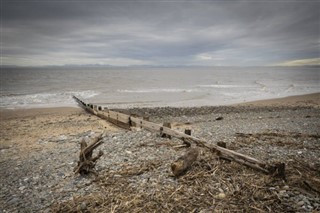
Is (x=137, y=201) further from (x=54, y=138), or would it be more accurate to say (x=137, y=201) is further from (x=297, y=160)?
(x=54, y=138)

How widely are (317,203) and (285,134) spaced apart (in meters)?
6.29

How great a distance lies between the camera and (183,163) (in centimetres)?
602

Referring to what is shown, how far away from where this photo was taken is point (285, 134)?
34.0 feet

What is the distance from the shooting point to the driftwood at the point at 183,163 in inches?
234

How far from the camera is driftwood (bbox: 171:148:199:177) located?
594 cm

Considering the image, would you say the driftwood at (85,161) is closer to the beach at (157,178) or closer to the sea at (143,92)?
the beach at (157,178)

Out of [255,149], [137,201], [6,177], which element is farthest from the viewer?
[255,149]

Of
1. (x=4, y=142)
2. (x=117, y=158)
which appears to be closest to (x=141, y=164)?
(x=117, y=158)

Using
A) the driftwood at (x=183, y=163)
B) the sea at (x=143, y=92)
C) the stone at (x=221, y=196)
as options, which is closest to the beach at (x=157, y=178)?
the stone at (x=221, y=196)

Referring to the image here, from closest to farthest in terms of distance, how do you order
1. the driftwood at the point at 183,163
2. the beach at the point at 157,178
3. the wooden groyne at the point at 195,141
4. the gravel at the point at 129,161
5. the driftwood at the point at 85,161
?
the beach at the point at 157,178 < the gravel at the point at 129,161 < the wooden groyne at the point at 195,141 < the driftwood at the point at 183,163 < the driftwood at the point at 85,161

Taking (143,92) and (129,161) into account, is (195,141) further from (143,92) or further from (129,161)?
(143,92)

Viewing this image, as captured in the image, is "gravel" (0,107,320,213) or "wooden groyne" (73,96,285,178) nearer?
"gravel" (0,107,320,213)

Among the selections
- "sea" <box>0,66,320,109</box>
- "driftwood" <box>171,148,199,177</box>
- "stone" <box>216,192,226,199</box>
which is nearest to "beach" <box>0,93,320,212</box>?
"stone" <box>216,192,226,199</box>

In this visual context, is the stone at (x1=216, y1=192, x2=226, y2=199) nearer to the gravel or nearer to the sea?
the gravel
